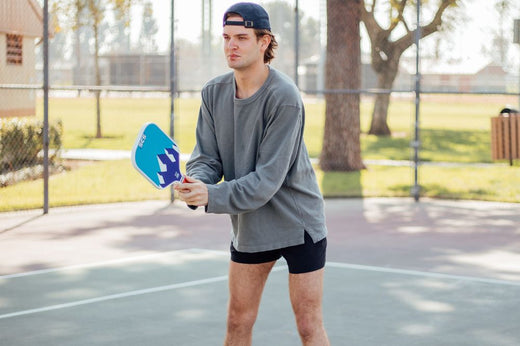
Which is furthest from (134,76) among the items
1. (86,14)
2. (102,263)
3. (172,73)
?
(102,263)

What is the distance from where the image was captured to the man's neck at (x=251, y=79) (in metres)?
4.30

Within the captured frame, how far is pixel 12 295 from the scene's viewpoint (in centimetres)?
780

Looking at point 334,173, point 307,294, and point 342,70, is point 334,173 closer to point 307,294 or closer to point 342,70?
point 342,70

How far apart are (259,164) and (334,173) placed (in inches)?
553

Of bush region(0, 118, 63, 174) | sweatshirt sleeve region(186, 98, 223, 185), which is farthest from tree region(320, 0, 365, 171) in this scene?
sweatshirt sleeve region(186, 98, 223, 185)

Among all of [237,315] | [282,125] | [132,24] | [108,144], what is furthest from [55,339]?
[108,144]

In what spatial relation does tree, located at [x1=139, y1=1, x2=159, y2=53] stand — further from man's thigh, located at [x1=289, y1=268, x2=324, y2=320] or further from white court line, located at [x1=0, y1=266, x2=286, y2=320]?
man's thigh, located at [x1=289, y1=268, x2=324, y2=320]

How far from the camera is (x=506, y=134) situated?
15.0m

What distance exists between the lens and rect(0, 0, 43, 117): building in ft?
47.8

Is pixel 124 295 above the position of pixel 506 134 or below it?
A: below

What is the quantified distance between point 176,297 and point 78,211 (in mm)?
5844

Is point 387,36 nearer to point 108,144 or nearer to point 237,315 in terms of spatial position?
point 108,144

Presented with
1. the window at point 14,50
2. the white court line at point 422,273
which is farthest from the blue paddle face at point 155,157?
the window at point 14,50


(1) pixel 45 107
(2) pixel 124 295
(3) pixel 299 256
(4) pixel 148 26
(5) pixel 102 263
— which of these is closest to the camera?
(3) pixel 299 256
